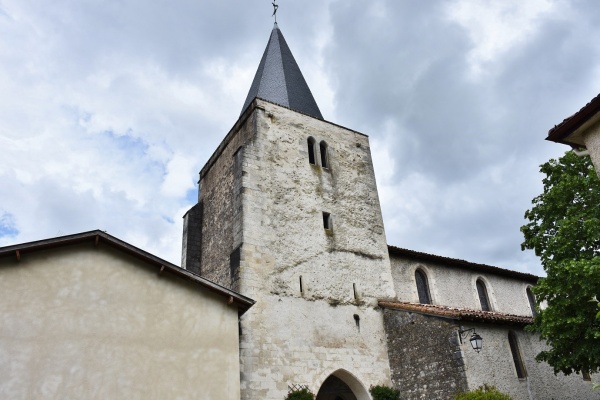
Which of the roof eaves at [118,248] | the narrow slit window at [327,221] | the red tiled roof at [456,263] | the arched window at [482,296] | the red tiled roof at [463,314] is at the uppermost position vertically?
the narrow slit window at [327,221]

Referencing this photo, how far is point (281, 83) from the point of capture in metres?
20.0

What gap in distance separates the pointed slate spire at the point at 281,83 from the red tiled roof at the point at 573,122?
11102mm

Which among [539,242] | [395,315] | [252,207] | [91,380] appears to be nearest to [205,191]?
[252,207]

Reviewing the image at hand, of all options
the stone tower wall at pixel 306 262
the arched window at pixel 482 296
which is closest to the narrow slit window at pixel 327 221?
the stone tower wall at pixel 306 262

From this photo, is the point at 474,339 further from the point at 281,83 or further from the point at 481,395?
the point at 281,83

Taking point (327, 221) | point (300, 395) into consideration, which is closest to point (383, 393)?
point (300, 395)

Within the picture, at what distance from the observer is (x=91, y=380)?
9391 mm

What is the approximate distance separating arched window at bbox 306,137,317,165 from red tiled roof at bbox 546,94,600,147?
32.7 ft

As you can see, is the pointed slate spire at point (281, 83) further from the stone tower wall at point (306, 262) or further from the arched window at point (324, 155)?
the stone tower wall at point (306, 262)

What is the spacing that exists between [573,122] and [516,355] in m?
8.95

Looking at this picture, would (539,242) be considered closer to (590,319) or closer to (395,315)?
(590,319)

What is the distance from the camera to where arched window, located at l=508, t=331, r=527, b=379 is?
14.0m

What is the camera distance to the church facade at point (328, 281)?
1309 cm

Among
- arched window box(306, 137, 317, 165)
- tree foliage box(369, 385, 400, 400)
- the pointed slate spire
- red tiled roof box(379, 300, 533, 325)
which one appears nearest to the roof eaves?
tree foliage box(369, 385, 400, 400)
